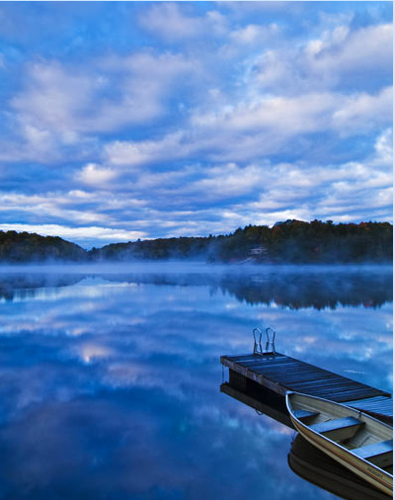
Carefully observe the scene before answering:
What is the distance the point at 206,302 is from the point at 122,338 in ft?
40.7

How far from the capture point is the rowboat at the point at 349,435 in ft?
16.5

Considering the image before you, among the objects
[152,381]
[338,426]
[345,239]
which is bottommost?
[152,381]

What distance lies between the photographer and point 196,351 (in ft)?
46.1

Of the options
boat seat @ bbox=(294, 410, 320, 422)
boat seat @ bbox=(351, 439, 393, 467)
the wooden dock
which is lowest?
the wooden dock

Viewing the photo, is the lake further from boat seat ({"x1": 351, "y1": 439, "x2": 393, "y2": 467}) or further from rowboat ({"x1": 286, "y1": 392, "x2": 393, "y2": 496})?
boat seat ({"x1": 351, "y1": 439, "x2": 393, "y2": 467})

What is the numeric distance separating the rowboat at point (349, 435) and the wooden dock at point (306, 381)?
102 cm

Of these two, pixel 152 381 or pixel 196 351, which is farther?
pixel 196 351

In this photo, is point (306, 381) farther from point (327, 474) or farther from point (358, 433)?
point (327, 474)

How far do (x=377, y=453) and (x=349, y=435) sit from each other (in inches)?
32.9

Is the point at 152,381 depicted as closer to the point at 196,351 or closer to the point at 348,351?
the point at 196,351

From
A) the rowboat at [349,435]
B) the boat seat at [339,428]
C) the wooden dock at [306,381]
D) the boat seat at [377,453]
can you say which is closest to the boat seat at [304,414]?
the rowboat at [349,435]

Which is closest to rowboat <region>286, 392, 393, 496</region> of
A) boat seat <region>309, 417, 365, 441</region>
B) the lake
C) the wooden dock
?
boat seat <region>309, 417, 365, 441</region>

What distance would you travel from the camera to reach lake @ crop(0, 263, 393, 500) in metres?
5.93

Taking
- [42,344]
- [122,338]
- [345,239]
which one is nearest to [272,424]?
[122,338]
